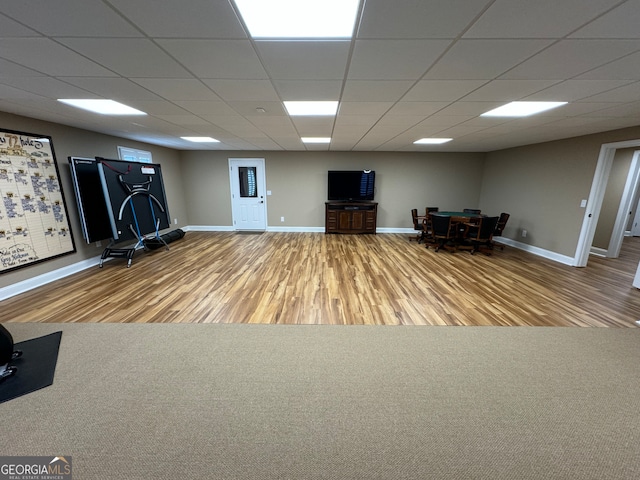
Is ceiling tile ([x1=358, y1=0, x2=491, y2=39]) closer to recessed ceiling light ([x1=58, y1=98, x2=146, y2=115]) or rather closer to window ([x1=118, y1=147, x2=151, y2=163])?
recessed ceiling light ([x1=58, y1=98, x2=146, y2=115])

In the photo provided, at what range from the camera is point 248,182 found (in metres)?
6.93

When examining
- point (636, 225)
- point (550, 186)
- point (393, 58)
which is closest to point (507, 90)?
point (393, 58)

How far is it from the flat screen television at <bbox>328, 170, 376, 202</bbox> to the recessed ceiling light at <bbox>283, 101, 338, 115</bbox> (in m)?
3.71

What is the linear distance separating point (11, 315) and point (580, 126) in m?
7.85

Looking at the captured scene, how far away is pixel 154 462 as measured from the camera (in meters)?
1.27

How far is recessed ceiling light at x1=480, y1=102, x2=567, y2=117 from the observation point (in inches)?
104

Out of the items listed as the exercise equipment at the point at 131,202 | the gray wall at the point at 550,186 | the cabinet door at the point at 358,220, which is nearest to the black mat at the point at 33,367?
the exercise equipment at the point at 131,202

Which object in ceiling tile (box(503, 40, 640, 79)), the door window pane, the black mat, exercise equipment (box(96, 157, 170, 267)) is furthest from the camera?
the door window pane

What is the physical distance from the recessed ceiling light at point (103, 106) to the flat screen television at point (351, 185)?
458 cm

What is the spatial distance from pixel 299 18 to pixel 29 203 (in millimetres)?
4414

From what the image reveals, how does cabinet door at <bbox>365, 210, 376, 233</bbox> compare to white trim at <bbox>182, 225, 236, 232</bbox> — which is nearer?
cabinet door at <bbox>365, 210, 376, 233</bbox>

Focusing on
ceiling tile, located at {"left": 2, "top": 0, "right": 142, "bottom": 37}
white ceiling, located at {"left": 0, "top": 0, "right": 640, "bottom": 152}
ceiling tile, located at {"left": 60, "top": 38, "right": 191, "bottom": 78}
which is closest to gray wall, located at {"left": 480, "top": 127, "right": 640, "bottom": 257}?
white ceiling, located at {"left": 0, "top": 0, "right": 640, "bottom": 152}

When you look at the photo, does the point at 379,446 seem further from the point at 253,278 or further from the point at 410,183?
the point at 410,183

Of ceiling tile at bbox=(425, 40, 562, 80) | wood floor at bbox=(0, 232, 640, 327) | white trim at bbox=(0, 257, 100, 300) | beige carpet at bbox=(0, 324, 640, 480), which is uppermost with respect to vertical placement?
ceiling tile at bbox=(425, 40, 562, 80)
